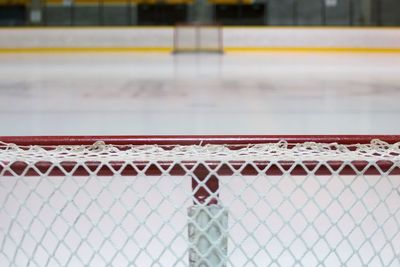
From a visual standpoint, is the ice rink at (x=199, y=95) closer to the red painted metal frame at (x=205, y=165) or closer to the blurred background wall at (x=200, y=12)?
the blurred background wall at (x=200, y=12)

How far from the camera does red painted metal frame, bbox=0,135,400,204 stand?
129 centimetres

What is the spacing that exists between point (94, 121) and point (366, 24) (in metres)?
11.3

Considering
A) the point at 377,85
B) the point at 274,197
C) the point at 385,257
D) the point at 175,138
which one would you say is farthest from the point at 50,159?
the point at 377,85

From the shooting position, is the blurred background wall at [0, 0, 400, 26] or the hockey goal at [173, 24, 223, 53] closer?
the hockey goal at [173, 24, 223, 53]

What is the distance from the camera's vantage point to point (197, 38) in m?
16.3

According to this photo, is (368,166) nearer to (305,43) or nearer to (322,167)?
(322,167)

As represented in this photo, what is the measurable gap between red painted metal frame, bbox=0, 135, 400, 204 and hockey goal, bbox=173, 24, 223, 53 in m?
14.6

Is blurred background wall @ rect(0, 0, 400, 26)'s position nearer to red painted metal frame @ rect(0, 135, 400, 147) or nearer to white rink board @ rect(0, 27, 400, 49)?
white rink board @ rect(0, 27, 400, 49)

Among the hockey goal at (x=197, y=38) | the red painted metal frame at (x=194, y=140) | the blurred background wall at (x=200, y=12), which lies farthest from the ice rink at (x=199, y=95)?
the red painted metal frame at (x=194, y=140)

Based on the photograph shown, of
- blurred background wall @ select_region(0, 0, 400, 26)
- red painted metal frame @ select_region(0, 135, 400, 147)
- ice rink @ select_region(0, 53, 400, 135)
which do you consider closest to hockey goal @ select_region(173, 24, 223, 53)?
blurred background wall @ select_region(0, 0, 400, 26)

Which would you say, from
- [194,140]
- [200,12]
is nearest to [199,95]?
[194,140]

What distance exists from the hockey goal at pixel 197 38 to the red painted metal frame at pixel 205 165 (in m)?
14.6

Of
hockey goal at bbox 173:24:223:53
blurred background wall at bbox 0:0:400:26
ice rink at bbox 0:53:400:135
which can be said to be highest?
blurred background wall at bbox 0:0:400:26

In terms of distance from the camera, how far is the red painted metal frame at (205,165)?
129 centimetres
